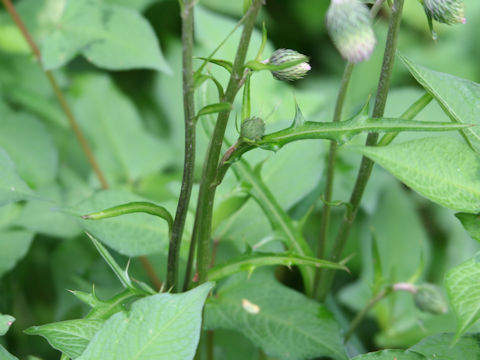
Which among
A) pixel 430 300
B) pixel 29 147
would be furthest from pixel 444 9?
pixel 29 147

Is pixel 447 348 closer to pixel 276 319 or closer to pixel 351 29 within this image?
pixel 276 319

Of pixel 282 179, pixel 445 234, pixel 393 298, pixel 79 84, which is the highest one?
pixel 79 84

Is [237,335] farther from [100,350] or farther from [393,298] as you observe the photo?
[100,350]

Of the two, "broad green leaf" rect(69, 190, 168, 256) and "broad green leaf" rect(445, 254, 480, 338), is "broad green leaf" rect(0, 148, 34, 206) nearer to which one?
"broad green leaf" rect(69, 190, 168, 256)

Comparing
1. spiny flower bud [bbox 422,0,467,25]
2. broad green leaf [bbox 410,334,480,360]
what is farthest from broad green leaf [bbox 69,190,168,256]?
spiny flower bud [bbox 422,0,467,25]

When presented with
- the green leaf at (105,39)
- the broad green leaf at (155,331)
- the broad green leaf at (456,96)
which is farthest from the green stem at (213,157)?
the green leaf at (105,39)

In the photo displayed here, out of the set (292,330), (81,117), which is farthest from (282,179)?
(81,117)
